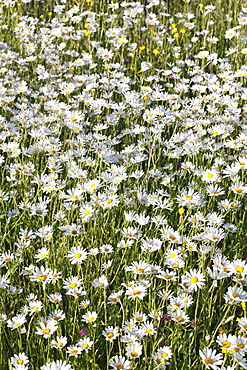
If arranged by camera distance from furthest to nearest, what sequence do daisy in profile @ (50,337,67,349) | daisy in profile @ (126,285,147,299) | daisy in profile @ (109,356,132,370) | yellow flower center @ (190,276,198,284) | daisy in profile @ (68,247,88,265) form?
daisy in profile @ (68,247,88,265), yellow flower center @ (190,276,198,284), daisy in profile @ (126,285,147,299), daisy in profile @ (50,337,67,349), daisy in profile @ (109,356,132,370)

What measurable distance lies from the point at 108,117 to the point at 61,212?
4.08 ft

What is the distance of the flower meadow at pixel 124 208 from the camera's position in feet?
7.08

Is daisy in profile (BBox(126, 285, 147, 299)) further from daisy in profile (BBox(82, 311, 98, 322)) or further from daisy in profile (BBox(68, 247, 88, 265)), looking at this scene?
daisy in profile (BBox(68, 247, 88, 265))

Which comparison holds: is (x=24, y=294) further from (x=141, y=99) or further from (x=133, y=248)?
(x=141, y=99)

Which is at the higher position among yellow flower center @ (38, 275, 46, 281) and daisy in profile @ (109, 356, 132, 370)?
yellow flower center @ (38, 275, 46, 281)

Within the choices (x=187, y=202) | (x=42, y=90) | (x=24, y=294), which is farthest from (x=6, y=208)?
(x=42, y=90)

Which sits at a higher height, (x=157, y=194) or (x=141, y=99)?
(x=141, y=99)

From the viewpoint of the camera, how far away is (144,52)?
540cm

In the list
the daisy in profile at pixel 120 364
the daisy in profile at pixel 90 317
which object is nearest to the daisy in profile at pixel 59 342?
the daisy in profile at pixel 90 317

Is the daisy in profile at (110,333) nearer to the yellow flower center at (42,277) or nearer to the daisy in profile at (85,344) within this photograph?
the daisy in profile at (85,344)

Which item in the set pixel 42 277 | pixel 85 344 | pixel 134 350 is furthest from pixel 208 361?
pixel 42 277

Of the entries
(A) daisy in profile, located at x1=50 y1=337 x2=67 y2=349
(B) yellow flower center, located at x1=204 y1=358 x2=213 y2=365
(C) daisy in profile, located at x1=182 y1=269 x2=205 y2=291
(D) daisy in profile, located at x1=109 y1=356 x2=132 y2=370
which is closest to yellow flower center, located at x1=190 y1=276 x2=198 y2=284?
(C) daisy in profile, located at x1=182 y1=269 x2=205 y2=291

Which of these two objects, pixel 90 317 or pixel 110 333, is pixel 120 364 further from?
pixel 90 317

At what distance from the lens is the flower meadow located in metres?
2.16
